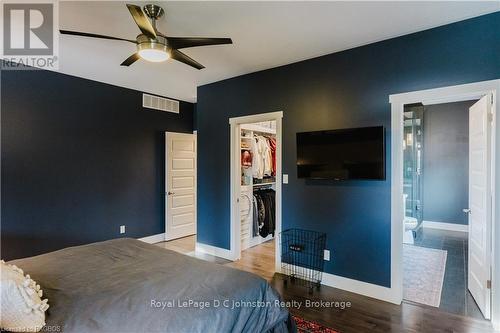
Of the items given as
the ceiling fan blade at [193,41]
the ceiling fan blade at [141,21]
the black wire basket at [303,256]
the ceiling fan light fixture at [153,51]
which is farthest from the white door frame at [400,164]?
the ceiling fan blade at [141,21]

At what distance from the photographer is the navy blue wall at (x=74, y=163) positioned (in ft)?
11.4

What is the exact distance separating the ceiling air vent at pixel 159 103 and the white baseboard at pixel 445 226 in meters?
5.85

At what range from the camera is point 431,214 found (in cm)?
598

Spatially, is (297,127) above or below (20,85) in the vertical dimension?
below

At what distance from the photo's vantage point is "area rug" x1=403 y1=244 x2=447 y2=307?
2924 millimetres

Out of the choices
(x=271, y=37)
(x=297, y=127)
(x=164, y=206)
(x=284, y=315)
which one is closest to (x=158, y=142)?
(x=164, y=206)

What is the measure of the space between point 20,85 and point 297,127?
11.7ft

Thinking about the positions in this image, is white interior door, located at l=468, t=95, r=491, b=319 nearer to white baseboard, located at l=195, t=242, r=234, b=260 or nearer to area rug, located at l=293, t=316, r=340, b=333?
area rug, located at l=293, t=316, r=340, b=333

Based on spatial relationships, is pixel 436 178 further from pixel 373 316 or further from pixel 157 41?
pixel 157 41

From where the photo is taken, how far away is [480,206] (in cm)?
268

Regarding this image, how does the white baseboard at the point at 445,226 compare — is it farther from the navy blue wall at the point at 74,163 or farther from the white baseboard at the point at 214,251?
the navy blue wall at the point at 74,163

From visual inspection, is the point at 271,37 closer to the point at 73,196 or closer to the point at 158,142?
the point at 158,142

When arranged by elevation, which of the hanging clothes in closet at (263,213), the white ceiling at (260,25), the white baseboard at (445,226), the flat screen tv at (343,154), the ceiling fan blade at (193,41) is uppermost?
the white ceiling at (260,25)
